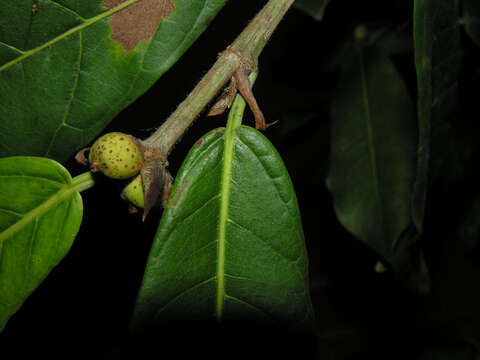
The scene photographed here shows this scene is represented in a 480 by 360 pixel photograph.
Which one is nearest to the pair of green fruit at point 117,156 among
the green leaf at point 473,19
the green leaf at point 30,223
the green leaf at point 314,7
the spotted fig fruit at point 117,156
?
the spotted fig fruit at point 117,156

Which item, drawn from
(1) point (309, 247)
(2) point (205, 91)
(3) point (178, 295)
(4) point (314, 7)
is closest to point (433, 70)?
(2) point (205, 91)

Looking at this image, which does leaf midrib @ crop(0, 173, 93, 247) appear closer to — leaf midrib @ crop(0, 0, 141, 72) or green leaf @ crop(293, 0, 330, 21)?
leaf midrib @ crop(0, 0, 141, 72)

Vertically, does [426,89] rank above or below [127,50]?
below

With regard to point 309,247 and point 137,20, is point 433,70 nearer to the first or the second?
point 137,20

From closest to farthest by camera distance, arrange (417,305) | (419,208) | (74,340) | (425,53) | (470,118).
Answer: (425,53) < (419,208) < (470,118) < (74,340) < (417,305)

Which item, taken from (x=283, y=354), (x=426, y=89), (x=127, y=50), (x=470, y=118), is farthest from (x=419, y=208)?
(x=470, y=118)

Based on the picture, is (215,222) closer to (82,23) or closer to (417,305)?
(82,23)

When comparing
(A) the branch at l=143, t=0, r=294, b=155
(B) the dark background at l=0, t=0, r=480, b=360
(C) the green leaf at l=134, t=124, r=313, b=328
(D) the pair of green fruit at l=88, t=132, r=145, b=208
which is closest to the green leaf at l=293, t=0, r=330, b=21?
(B) the dark background at l=0, t=0, r=480, b=360
